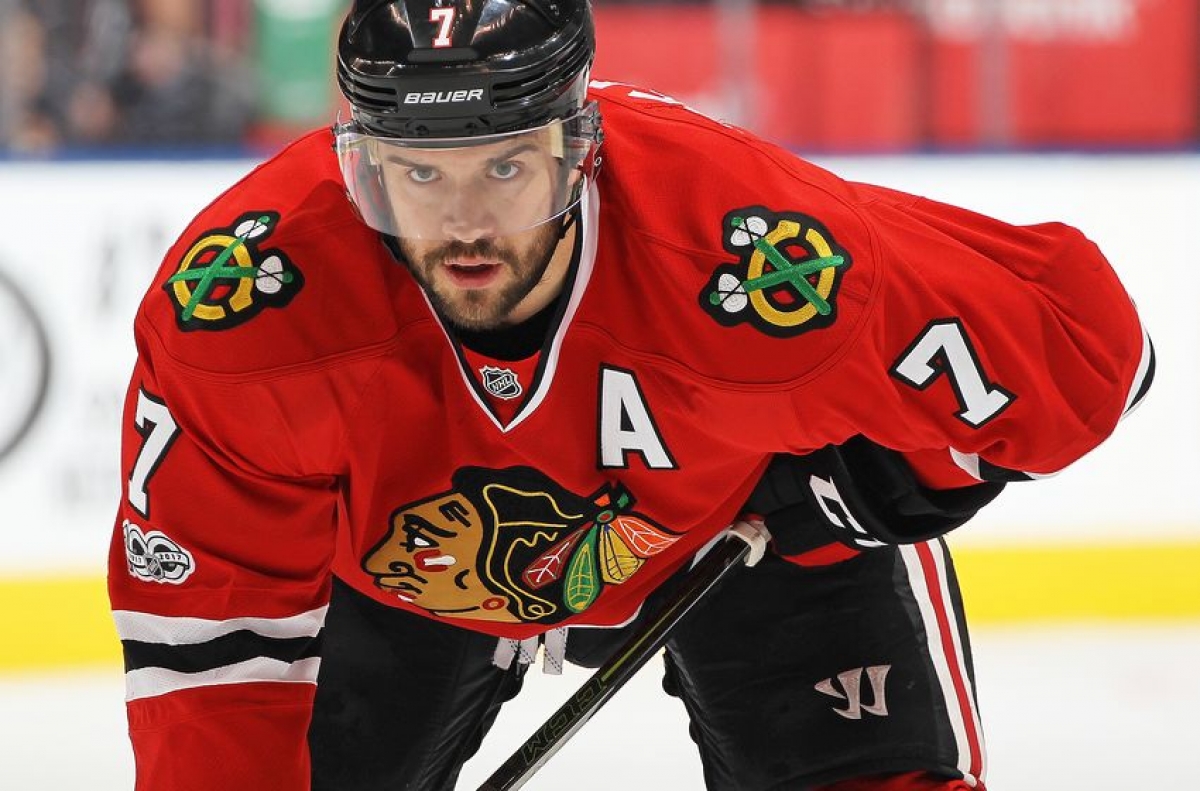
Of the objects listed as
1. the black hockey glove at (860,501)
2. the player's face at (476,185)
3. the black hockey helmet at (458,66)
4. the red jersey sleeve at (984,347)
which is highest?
the black hockey helmet at (458,66)

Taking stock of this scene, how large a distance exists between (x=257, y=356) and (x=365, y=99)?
26cm

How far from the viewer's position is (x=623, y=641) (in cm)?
213

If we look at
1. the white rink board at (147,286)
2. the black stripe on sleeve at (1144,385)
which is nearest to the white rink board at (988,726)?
the white rink board at (147,286)

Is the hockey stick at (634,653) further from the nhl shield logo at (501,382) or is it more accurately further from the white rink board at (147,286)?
the white rink board at (147,286)

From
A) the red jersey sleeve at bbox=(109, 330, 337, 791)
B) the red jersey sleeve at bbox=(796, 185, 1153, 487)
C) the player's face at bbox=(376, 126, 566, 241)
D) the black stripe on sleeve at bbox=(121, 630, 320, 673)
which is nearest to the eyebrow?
the player's face at bbox=(376, 126, 566, 241)

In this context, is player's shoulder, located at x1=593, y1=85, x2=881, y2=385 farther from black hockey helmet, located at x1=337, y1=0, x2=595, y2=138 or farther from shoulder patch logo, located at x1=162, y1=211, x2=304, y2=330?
shoulder patch logo, located at x1=162, y1=211, x2=304, y2=330

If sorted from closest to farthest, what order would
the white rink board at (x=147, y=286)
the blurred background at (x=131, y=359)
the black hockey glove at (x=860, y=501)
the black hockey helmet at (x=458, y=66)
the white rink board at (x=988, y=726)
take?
the black hockey helmet at (x=458, y=66)
the black hockey glove at (x=860, y=501)
the white rink board at (x=988, y=726)
the blurred background at (x=131, y=359)
the white rink board at (x=147, y=286)

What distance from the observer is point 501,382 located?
1.73 metres

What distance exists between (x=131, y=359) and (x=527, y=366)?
84.9 inches

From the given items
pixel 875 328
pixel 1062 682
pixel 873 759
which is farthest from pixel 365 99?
pixel 1062 682

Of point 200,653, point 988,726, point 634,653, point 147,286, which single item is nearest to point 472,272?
point 200,653

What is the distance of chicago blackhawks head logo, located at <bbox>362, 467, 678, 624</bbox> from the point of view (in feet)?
6.00

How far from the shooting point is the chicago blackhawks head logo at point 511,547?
1.83 m

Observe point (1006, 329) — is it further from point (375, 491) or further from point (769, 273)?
point (375, 491)
